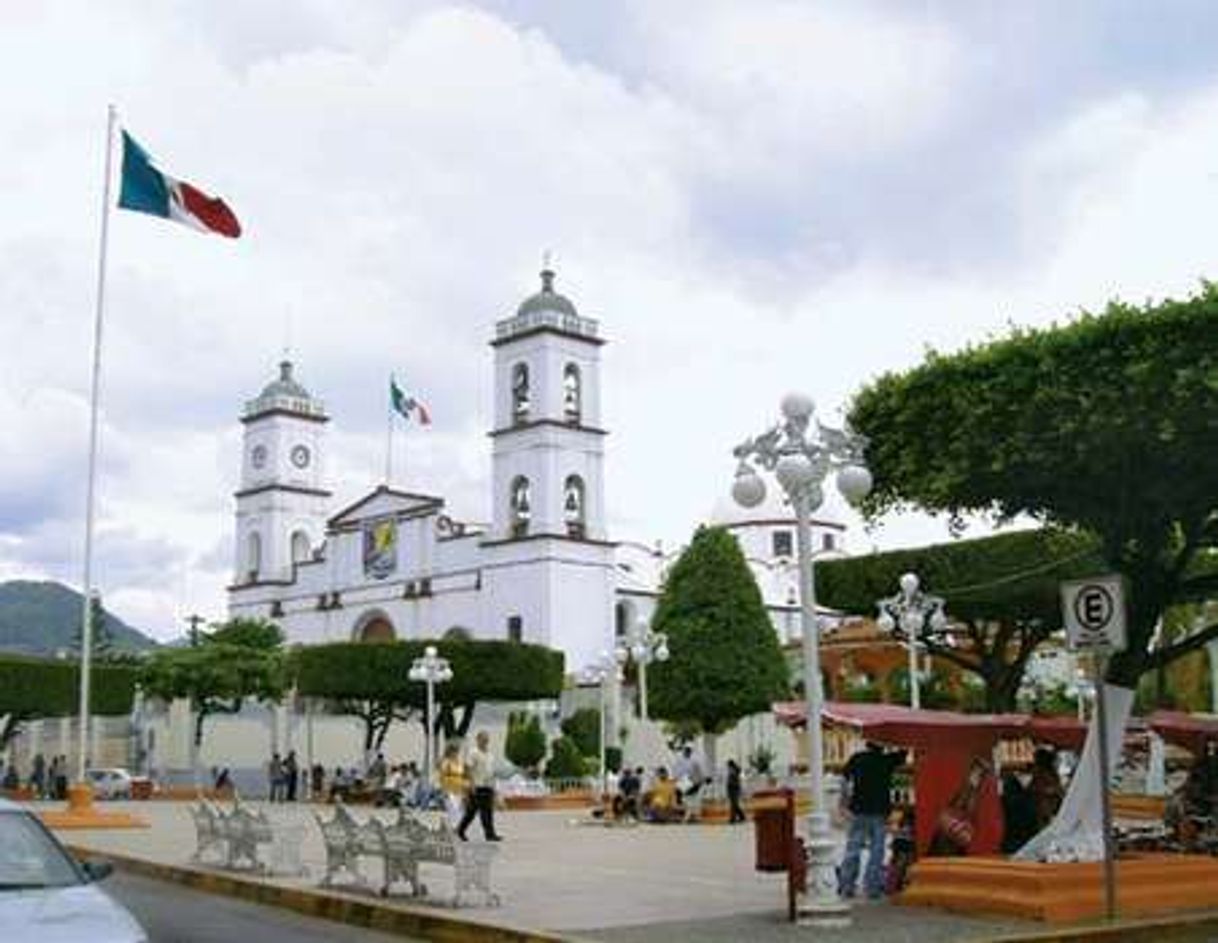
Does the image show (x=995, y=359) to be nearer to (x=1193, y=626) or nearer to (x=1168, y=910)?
(x=1168, y=910)

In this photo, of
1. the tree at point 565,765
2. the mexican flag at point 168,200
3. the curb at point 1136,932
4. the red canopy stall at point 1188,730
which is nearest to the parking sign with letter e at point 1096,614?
the curb at point 1136,932

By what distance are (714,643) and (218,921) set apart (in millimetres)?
30687

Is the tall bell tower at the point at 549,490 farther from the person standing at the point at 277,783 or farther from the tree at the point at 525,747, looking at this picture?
the person standing at the point at 277,783

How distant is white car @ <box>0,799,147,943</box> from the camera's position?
751 cm

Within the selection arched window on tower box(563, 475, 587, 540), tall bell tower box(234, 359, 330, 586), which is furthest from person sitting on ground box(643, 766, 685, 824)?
tall bell tower box(234, 359, 330, 586)

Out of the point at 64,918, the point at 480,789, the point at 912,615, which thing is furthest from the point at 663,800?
the point at 64,918

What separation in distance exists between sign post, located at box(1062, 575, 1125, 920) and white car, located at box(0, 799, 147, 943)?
22.2ft

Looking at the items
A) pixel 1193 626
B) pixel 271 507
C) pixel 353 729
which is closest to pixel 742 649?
pixel 1193 626

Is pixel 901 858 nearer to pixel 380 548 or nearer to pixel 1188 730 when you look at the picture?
pixel 1188 730

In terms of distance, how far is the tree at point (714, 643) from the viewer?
1750 inches

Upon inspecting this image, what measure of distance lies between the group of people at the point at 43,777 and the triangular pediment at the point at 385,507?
21.4 m

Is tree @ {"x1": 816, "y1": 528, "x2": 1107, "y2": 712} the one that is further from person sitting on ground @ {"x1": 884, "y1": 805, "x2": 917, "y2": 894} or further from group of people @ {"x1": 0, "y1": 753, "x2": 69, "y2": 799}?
group of people @ {"x1": 0, "y1": 753, "x2": 69, "y2": 799}

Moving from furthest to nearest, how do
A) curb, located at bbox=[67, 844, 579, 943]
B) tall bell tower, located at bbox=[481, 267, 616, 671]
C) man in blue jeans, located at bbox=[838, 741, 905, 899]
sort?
tall bell tower, located at bbox=[481, 267, 616, 671] → man in blue jeans, located at bbox=[838, 741, 905, 899] → curb, located at bbox=[67, 844, 579, 943]

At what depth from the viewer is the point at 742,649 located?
44594mm
